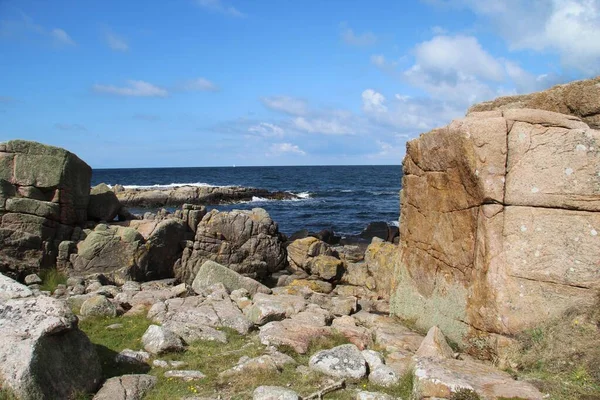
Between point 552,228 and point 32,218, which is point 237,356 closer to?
point 552,228

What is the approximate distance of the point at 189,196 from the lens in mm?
72000

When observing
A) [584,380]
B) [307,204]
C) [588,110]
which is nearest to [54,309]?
[584,380]

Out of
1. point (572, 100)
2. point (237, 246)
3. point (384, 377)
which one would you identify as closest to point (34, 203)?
point (237, 246)

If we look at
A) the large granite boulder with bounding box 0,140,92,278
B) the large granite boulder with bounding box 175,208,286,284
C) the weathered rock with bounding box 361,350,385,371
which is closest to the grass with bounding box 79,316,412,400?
the weathered rock with bounding box 361,350,385,371

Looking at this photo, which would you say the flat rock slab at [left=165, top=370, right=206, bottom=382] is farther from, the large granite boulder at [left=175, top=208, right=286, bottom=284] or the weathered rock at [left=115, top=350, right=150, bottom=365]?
the large granite boulder at [left=175, top=208, right=286, bottom=284]

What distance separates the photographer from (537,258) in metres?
9.69

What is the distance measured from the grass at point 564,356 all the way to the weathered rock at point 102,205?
22.4 metres

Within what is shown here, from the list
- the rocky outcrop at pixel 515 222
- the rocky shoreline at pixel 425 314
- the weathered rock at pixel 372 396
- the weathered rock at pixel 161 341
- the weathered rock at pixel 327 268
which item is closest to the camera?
the weathered rock at pixel 372 396

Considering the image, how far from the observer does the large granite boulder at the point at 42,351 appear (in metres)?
7.55

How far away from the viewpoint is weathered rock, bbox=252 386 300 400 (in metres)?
8.16

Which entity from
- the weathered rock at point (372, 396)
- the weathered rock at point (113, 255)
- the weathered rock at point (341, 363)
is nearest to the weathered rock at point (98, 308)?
the weathered rock at point (341, 363)

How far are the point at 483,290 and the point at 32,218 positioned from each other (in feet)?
67.7

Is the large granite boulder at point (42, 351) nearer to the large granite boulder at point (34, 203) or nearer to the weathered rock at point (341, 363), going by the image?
the weathered rock at point (341, 363)

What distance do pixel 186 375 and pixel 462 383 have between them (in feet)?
17.3
